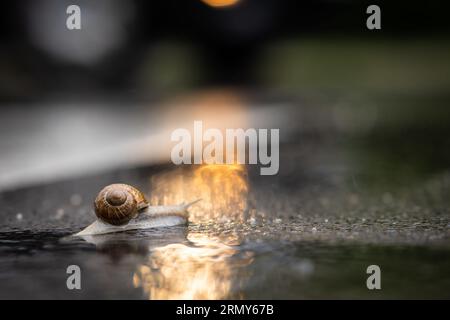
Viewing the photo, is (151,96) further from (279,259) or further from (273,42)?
(279,259)

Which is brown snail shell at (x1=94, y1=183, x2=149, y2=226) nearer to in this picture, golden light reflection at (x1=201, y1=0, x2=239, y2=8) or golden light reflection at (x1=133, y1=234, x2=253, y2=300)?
golden light reflection at (x1=133, y1=234, x2=253, y2=300)

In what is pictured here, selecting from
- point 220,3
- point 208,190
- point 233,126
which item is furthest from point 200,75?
point 208,190

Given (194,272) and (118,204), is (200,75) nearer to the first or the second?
(118,204)

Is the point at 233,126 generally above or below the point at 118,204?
above

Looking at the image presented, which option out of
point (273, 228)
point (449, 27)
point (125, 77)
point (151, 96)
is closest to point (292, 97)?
point (151, 96)

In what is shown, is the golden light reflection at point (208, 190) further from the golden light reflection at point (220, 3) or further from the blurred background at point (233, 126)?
the golden light reflection at point (220, 3)

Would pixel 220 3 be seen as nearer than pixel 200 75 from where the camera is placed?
Yes

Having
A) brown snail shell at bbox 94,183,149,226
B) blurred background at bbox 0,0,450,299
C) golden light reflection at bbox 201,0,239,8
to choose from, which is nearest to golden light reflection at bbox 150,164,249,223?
blurred background at bbox 0,0,450,299
